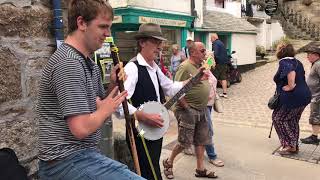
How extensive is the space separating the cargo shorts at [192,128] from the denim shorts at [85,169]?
9.28ft

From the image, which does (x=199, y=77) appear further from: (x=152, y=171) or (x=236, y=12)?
(x=236, y=12)

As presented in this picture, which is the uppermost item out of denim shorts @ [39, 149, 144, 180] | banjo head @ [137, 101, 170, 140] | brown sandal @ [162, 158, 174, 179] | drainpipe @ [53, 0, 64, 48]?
drainpipe @ [53, 0, 64, 48]

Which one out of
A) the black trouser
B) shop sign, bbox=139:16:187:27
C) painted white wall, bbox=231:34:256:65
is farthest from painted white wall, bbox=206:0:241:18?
the black trouser

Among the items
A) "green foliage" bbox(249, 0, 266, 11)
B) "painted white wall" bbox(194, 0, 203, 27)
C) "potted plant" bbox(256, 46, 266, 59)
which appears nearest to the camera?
"painted white wall" bbox(194, 0, 203, 27)

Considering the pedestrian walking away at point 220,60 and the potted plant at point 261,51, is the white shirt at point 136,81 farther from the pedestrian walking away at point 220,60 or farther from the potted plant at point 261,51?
the potted plant at point 261,51

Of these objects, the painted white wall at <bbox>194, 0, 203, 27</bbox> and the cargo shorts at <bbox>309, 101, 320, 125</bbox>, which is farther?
the painted white wall at <bbox>194, 0, 203, 27</bbox>

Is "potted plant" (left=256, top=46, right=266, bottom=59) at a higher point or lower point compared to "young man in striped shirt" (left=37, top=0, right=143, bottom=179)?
lower

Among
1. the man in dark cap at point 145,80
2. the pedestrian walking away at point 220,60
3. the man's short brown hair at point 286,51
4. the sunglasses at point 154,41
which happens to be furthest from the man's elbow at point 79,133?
the pedestrian walking away at point 220,60

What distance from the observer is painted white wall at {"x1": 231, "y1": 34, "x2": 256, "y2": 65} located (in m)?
16.2

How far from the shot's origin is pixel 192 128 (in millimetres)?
4797

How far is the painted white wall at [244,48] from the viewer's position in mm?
16237

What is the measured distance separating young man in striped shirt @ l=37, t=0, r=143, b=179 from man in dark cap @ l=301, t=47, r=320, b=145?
16.5 feet

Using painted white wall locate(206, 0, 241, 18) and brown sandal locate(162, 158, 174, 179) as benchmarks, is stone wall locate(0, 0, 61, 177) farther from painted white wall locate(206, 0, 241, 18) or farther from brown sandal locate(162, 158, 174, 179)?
painted white wall locate(206, 0, 241, 18)

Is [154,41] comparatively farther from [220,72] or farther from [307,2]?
[307,2]
